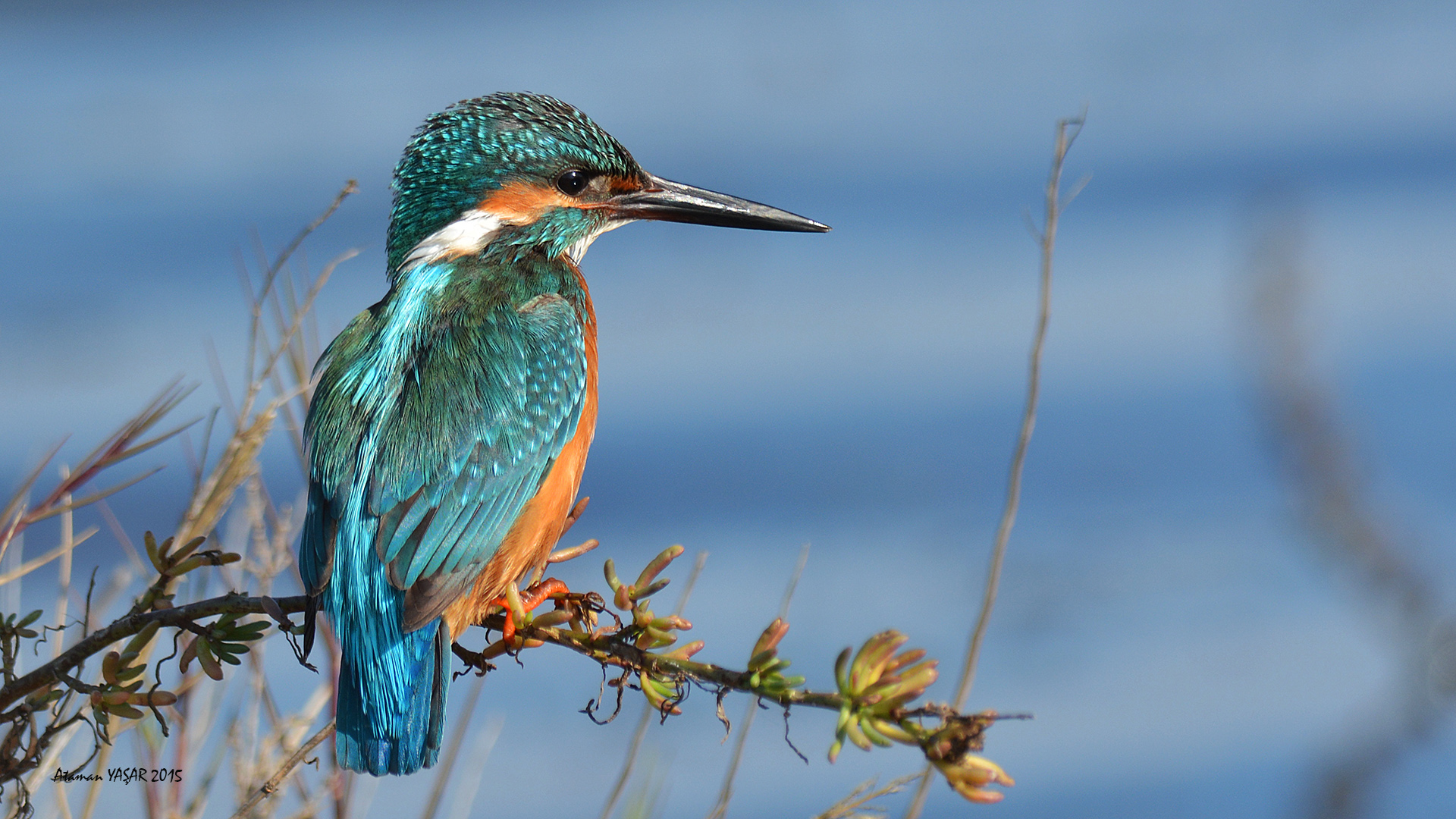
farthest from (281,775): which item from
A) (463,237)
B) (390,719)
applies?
(463,237)

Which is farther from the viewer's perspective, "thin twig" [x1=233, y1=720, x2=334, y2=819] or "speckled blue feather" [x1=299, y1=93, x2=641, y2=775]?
"speckled blue feather" [x1=299, y1=93, x2=641, y2=775]

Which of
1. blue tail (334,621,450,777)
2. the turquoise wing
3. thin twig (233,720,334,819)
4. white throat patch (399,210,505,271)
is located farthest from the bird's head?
thin twig (233,720,334,819)

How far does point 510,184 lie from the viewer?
83.7 inches

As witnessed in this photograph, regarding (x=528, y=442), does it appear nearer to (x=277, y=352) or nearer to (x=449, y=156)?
(x=277, y=352)

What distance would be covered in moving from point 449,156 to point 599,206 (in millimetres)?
263

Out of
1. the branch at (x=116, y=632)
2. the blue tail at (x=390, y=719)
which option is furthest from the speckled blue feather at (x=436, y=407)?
the branch at (x=116, y=632)

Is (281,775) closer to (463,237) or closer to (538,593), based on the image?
(538,593)

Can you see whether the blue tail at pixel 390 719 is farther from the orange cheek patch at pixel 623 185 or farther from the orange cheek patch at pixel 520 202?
the orange cheek patch at pixel 623 185

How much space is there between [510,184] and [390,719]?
39.4 inches

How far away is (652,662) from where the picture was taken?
114cm

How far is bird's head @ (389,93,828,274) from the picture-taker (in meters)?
2.11

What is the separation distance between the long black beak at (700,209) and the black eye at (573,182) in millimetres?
61

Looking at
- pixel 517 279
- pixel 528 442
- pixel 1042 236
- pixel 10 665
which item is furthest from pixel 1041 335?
pixel 10 665

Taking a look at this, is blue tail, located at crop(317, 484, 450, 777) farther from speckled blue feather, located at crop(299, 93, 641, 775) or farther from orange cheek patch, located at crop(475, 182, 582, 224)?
orange cheek patch, located at crop(475, 182, 582, 224)
